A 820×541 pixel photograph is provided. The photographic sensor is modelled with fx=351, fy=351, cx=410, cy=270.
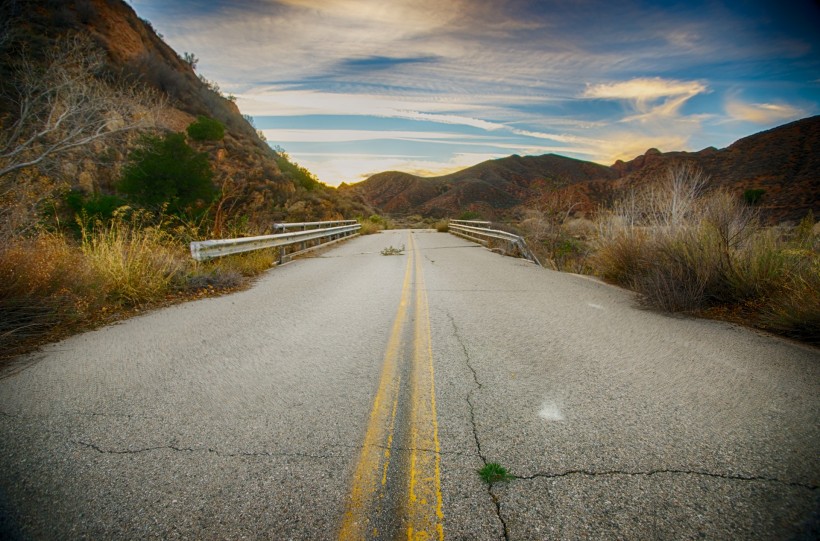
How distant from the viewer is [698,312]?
5074 mm

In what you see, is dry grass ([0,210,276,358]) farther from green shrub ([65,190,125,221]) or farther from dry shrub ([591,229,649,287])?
green shrub ([65,190,125,221])

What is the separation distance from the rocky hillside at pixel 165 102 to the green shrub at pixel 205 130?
49cm

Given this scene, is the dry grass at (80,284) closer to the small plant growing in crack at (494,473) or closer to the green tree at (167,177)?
the small plant growing in crack at (494,473)

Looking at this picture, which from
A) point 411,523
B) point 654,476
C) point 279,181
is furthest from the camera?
point 279,181

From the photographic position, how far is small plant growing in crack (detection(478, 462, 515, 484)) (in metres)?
1.89

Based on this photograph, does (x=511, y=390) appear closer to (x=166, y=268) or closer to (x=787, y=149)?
(x=166, y=268)

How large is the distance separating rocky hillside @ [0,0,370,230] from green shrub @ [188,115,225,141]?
491 mm

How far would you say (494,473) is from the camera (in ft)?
6.31

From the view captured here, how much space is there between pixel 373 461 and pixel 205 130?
3260 centimetres

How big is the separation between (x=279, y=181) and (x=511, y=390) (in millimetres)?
Result: 28449

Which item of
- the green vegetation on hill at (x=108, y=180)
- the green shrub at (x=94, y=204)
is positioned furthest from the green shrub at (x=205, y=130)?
the green shrub at (x=94, y=204)

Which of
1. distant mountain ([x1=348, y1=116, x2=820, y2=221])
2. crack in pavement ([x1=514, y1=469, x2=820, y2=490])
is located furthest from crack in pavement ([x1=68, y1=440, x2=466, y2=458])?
distant mountain ([x1=348, y1=116, x2=820, y2=221])

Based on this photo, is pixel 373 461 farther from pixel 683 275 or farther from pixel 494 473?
pixel 683 275

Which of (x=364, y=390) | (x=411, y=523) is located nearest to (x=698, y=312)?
(x=364, y=390)
